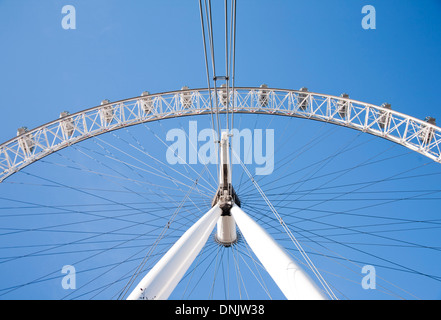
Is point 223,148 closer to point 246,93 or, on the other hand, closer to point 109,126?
point 246,93

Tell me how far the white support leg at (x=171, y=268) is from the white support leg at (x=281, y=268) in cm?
164

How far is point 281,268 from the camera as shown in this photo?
650 cm

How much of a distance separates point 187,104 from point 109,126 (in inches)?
217

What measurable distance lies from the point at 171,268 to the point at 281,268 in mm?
2674

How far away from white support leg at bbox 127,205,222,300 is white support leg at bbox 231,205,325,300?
1640 millimetres

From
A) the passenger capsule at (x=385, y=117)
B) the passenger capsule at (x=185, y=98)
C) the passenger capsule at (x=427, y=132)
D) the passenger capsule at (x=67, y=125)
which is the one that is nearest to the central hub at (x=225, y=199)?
the passenger capsule at (x=185, y=98)

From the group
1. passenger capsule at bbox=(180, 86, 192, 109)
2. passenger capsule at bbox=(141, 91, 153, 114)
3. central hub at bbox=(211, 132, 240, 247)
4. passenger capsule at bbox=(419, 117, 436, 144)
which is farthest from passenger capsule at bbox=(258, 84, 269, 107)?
passenger capsule at bbox=(419, 117, 436, 144)

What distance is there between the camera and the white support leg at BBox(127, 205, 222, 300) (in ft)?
19.4

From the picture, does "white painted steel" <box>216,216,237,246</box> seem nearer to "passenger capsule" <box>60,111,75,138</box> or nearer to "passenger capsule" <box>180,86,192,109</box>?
"passenger capsule" <box>180,86,192,109</box>

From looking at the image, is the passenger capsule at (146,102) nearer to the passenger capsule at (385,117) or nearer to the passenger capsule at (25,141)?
the passenger capsule at (25,141)

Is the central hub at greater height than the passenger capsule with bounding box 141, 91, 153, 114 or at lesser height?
lesser

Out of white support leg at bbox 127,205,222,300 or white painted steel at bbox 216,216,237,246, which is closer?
white support leg at bbox 127,205,222,300

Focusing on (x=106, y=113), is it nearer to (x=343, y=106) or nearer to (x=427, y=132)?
(x=343, y=106)
